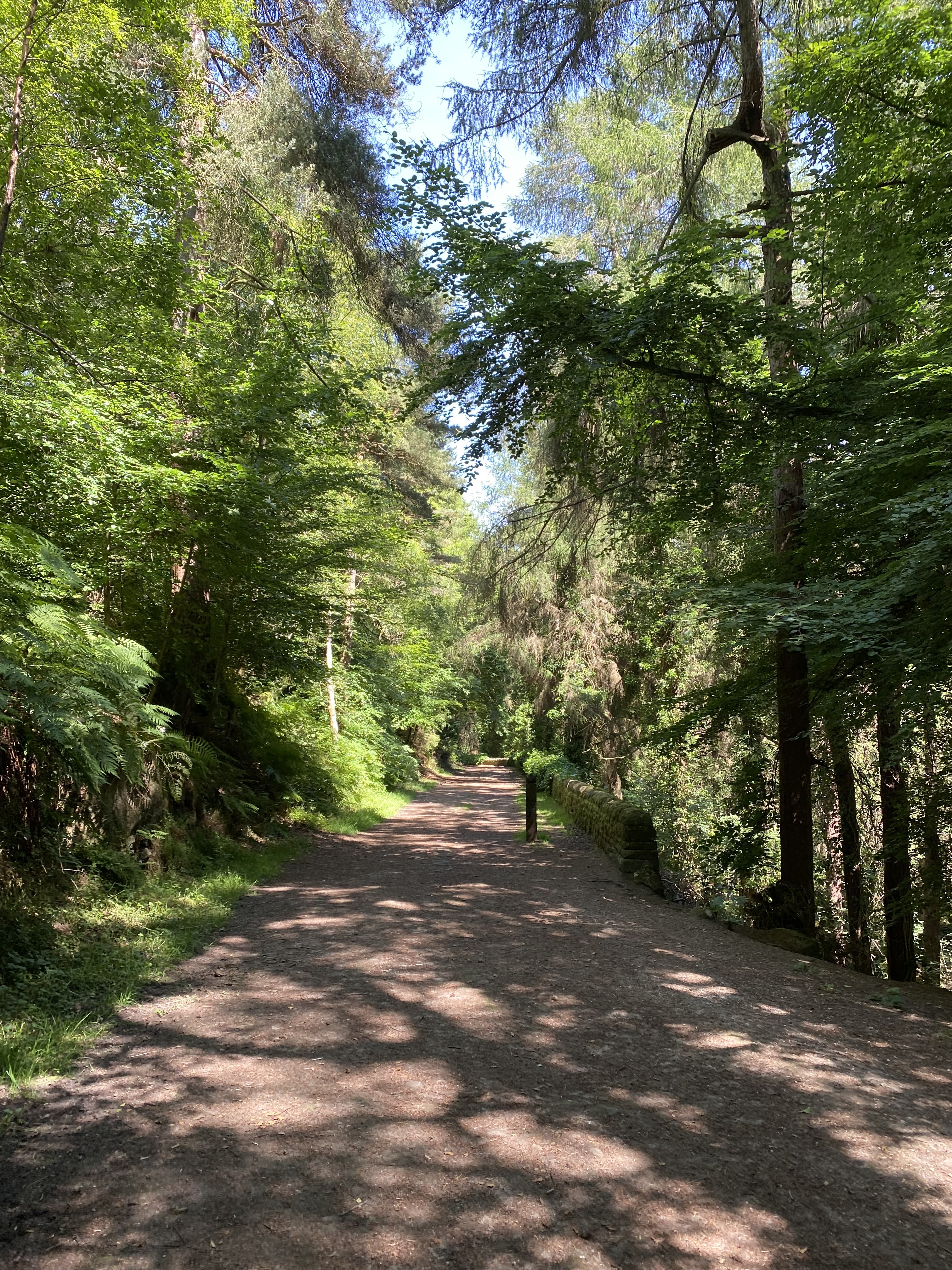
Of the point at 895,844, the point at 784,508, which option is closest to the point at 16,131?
the point at 784,508

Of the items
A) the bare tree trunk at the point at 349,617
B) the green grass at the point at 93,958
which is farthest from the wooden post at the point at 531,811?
the green grass at the point at 93,958

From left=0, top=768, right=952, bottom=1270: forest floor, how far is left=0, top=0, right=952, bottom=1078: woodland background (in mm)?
928

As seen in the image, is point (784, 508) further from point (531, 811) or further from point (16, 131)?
point (16, 131)

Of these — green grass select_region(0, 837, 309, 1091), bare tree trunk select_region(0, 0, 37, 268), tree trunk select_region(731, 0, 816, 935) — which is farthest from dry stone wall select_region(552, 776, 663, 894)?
bare tree trunk select_region(0, 0, 37, 268)

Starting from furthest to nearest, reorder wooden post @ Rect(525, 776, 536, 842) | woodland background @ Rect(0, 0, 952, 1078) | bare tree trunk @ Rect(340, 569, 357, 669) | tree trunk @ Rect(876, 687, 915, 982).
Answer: bare tree trunk @ Rect(340, 569, 357, 669), wooden post @ Rect(525, 776, 536, 842), tree trunk @ Rect(876, 687, 915, 982), woodland background @ Rect(0, 0, 952, 1078)

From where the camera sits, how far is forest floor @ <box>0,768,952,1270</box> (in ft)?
8.39

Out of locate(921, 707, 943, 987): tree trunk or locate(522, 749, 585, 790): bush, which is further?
locate(522, 749, 585, 790): bush

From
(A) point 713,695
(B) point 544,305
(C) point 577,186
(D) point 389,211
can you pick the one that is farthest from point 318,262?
(A) point 713,695

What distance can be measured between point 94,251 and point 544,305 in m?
5.15

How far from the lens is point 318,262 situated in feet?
34.8

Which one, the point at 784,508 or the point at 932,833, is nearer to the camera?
the point at 932,833

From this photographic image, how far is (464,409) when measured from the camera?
26.3ft

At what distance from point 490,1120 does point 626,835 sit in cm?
725

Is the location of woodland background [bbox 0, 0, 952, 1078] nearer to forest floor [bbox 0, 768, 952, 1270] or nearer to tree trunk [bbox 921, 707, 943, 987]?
tree trunk [bbox 921, 707, 943, 987]
